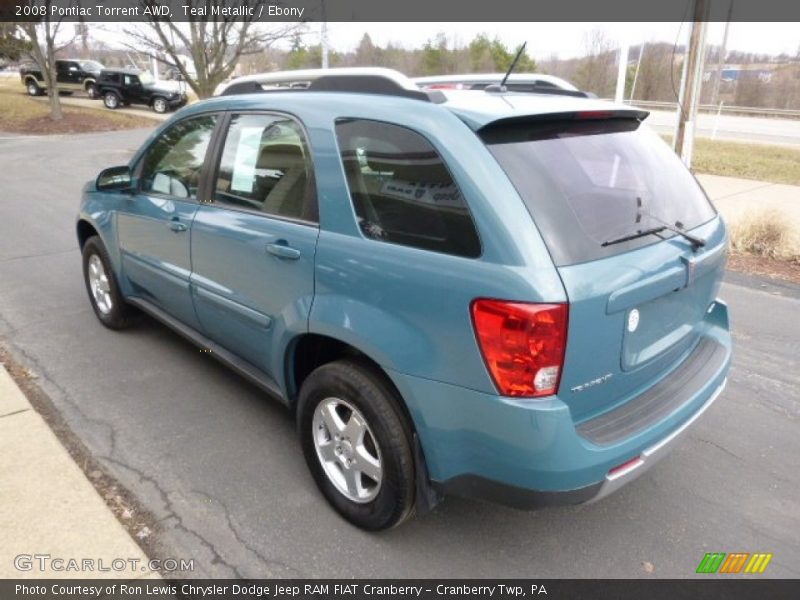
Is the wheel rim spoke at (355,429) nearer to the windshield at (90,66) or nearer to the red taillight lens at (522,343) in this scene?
the red taillight lens at (522,343)

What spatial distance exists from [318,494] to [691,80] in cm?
781

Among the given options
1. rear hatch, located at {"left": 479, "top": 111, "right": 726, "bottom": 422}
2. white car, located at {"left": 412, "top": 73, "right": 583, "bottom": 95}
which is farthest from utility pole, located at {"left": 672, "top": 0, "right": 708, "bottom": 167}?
rear hatch, located at {"left": 479, "top": 111, "right": 726, "bottom": 422}

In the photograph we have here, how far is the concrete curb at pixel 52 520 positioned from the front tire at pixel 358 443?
0.79 m

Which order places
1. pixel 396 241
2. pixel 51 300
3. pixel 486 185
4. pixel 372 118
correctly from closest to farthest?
pixel 486 185 → pixel 396 241 → pixel 372 118 → pixel 51 300

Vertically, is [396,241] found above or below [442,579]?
above

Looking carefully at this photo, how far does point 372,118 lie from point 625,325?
1.25 m

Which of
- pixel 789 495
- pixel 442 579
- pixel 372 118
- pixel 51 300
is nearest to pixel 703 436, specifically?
pixel 789 495

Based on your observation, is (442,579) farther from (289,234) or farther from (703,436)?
(703,436)

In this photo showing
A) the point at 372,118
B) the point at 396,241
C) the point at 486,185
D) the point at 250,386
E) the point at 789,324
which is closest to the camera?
the point at 486,185

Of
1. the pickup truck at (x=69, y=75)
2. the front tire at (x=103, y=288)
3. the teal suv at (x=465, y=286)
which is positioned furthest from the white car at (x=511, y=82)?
the pickup truck at (x=69, y=75)

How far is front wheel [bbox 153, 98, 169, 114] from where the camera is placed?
2649 cm

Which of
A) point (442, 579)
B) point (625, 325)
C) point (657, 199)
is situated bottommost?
point (442, 579)

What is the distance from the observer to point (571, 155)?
7.63 feet

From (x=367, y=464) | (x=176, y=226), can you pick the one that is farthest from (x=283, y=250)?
(x=176, y=226)
